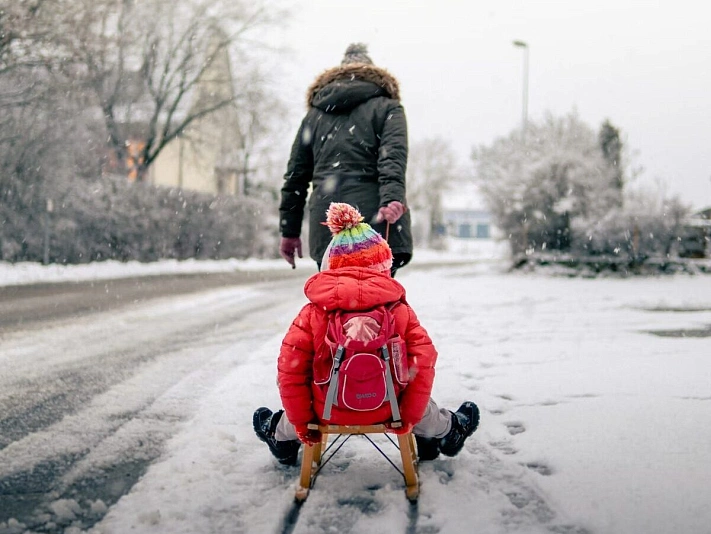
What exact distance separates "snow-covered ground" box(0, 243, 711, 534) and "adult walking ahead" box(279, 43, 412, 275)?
1036 mm

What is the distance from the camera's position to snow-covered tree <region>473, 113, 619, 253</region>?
18.3m

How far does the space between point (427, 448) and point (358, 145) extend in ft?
4.90

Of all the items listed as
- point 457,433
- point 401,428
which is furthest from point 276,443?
point 457,433

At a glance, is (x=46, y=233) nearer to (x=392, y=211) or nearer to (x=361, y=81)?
(x=361, y=81)

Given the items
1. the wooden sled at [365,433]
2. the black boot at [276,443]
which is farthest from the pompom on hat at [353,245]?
the black boot at [276,443]

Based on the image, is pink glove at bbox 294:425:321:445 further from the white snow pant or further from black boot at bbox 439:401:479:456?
black boot at bbox 439:401:479:456

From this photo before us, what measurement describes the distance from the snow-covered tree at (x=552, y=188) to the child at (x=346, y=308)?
16508 millimetres

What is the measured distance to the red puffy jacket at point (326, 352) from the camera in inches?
94.7

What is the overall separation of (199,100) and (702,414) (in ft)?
74.5

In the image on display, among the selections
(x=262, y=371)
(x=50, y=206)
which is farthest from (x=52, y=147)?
(x=262, y=371)

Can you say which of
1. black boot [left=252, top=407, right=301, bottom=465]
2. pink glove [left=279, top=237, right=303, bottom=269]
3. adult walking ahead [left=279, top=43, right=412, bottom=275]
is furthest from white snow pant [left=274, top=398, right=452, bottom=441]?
pink glove [left=279, top=237, right=303, bottom=269]

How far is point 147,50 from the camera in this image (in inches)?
869

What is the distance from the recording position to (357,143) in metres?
3.37

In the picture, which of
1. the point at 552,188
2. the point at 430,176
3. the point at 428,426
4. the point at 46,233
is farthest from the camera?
the point at 430,176
